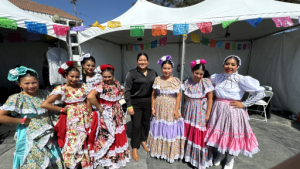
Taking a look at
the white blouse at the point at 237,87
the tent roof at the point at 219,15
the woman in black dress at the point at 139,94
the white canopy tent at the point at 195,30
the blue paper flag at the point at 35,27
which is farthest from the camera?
the white canopy tent at the point at 195,30

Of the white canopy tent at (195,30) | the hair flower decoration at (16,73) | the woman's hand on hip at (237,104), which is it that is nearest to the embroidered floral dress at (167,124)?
the woman's hand on hip at (237,104)

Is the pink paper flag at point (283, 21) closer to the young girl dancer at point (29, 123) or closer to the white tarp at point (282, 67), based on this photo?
the white tarp at point (282, 67)

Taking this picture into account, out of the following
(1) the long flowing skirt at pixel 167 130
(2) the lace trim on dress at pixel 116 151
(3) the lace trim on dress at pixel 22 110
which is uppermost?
(3) the lace trim on dress at pixel 22 110

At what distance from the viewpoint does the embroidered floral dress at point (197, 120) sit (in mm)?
1971

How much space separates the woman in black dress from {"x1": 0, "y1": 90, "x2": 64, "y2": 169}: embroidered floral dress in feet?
3.91

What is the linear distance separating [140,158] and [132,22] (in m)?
3.81

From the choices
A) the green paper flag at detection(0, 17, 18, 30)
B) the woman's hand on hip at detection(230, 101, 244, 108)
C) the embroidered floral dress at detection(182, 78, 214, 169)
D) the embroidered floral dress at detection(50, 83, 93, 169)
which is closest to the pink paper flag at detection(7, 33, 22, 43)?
the green paper flag at detection(0, 17, 18, 30)

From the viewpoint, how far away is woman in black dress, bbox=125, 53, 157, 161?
7.04ft

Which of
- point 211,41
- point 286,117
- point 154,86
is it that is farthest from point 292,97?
point 154,86

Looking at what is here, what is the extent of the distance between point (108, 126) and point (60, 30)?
331 centimetres

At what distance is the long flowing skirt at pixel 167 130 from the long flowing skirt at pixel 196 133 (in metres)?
0.11

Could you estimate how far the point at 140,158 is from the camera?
236 cm

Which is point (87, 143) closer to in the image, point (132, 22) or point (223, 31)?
point (132, 22)

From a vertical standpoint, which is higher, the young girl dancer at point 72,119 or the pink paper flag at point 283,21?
the pink paper flag at point 283,21
